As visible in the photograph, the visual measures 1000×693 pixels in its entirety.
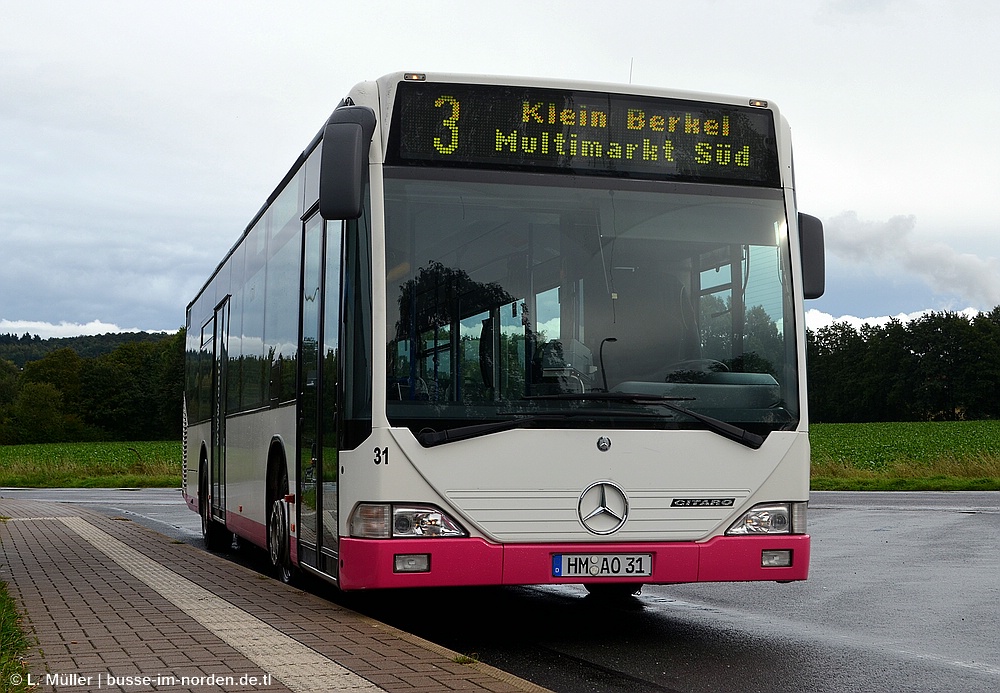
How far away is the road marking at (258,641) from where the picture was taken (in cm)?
602

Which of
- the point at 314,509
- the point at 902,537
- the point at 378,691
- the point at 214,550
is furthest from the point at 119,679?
the point at 902,537

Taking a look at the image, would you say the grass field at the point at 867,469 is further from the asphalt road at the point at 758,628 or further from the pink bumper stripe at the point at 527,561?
the pink bumper stripe at the point at 527,561

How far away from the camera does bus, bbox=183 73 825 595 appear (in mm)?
7488

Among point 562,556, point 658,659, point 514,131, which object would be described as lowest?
point 658,659

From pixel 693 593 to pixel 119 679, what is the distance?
6280mm

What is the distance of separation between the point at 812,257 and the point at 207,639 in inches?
171

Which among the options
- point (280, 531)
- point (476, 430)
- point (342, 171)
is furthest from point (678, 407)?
point (280, 531)

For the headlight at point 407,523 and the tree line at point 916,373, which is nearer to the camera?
the headlight at point 407,523

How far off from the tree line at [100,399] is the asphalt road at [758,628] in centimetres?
10100

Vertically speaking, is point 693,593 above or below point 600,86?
below

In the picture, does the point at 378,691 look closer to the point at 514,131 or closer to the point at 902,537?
the point at 514,131

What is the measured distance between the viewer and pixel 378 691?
5797 mm

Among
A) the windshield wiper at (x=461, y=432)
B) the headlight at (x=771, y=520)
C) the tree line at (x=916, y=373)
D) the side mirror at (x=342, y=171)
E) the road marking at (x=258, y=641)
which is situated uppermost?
the tree line at (x=916, y=373)

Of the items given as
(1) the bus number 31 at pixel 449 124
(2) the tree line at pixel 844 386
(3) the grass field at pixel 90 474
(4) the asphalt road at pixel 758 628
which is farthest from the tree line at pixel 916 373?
(1) the bus number 31 at pixel 449 124
